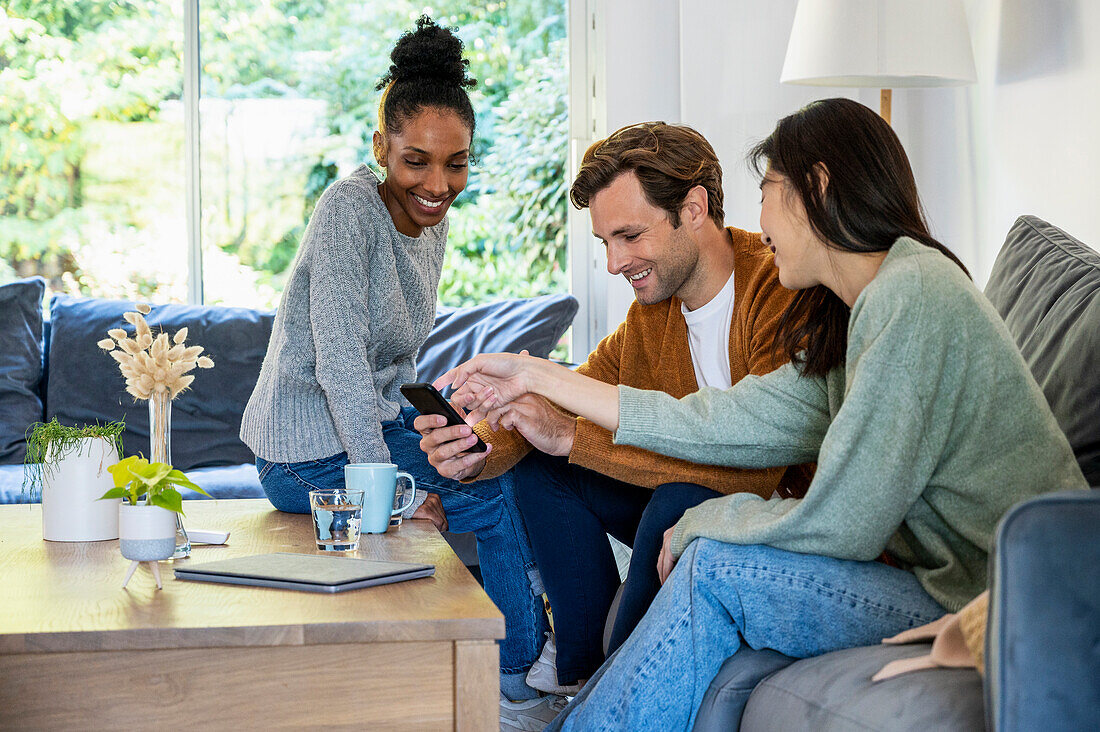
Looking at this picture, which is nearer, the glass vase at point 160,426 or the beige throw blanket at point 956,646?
the beige throw blanket at point 956,646

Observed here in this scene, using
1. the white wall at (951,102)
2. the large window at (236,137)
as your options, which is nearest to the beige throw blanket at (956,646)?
the white wall at (951,102)

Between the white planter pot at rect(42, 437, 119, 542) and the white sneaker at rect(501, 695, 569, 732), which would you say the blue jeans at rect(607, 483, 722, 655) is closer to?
the white sneaker at rect(501, 695, 569, 732)

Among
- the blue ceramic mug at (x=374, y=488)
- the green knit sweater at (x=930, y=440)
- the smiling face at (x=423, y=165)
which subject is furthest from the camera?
the smiling face at (x=423, y=165)

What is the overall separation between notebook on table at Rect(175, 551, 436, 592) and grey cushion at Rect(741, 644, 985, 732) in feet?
1.38

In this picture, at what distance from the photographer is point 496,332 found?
9.75 ft

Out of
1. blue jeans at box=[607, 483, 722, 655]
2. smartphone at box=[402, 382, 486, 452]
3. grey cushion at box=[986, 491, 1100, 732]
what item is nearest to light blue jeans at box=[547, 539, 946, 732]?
blue jeans at box=[607, 483, 722, 655]

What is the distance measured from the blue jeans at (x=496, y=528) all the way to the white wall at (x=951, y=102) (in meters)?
1.19

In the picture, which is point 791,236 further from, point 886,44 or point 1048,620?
point 886,44

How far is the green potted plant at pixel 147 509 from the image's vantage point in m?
1.21

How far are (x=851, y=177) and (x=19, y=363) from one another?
2345 mm

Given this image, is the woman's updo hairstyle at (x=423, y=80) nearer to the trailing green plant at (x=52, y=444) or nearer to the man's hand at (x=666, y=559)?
the trailing green plant at (x=52, y=444)

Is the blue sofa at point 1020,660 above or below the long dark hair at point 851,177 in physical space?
below

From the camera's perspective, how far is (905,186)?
1340 mm

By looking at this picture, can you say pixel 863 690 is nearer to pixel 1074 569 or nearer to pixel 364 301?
pixel 1074 569
